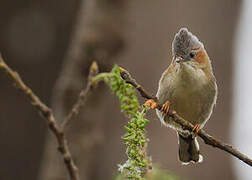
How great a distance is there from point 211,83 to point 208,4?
2.33 m

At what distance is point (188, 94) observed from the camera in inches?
115

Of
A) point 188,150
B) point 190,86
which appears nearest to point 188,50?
point 190,86

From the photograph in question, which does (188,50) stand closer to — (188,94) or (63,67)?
(188,94)

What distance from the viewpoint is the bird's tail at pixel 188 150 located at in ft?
10.7

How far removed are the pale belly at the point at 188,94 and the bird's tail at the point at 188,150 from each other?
314 mm

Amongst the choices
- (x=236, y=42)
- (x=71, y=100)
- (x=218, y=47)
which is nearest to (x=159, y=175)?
(x=71, y=100)

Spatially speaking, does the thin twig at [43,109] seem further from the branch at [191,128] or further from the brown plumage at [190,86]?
the brown plumage at [190,86]

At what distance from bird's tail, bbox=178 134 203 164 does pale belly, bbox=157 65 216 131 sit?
12.4 inches

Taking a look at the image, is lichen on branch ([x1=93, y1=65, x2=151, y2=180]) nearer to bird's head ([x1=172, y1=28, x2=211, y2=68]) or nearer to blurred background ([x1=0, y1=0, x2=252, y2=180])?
bird's head ([x1=172, y1=28, x2=211, y2=68])

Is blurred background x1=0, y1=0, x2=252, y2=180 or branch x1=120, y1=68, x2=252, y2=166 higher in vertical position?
branch x1=120, y1=68, x2=252, y2=166

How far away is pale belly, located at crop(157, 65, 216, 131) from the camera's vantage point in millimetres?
2910

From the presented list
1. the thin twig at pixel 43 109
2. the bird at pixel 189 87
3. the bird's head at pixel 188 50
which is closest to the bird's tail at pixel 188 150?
the bird at pixel 189 87

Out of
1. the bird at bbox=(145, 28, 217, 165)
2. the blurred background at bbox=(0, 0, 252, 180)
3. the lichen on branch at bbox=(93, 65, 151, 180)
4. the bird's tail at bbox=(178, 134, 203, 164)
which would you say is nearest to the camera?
the lichen on branch at bbox=(93, 65, 151, 180)

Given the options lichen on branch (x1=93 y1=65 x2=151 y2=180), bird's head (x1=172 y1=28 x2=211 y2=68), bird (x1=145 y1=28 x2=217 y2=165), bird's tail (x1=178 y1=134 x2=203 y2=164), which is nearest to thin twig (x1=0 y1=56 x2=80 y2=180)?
lichen on branch (x1=93 y1=65 x2=151 y2=180)
